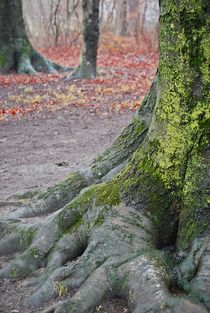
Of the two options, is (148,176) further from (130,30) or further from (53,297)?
(130,30)

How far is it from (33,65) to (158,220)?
15559 millimetres

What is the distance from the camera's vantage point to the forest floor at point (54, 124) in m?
6.93

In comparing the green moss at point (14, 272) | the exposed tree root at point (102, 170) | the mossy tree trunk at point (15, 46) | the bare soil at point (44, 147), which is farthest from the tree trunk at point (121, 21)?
the green moss at point (14, 272)

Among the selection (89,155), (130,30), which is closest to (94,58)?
(89,155)

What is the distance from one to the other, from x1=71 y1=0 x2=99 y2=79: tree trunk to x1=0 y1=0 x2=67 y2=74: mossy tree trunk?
8.13ft

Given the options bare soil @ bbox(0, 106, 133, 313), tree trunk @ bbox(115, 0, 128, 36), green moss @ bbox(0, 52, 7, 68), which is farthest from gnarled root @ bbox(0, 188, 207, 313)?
tree trunk @ bbox(115, 0, 128, 36)

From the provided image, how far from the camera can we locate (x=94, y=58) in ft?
52.5

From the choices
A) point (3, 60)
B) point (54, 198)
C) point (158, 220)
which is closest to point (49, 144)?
point (54, 198)

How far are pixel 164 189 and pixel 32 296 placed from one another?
114 centimetres

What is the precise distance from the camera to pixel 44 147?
9.00m

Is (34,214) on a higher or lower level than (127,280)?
lower

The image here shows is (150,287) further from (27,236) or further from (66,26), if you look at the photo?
(66,26)

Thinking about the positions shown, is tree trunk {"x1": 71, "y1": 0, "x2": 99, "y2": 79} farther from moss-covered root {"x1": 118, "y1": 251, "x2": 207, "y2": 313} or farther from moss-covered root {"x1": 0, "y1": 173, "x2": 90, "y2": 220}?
moss-covered root {"x1": 118, "y1": 251, "x2": 207, "y2": 313}

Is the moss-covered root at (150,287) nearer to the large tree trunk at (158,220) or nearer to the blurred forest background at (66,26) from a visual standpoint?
the large tree trunk at (158,220)
